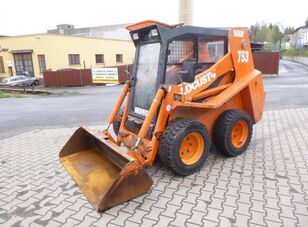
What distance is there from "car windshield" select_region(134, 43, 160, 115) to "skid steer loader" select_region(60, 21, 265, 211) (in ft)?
0.05

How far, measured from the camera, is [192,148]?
165 inches

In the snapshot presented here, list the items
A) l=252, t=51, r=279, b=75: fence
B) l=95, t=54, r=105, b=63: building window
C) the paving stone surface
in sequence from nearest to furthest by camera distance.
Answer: the paving stone surface < l=252, t=51, r=279, b=75: fence < l=95, t=54, r=105, b=63: building window

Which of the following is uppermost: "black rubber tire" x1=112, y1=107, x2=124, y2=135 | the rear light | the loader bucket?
the rear light

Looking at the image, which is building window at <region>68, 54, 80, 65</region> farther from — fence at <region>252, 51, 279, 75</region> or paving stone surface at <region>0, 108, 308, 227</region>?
paving stone surface at <region>0, 108, 308, 227</region>

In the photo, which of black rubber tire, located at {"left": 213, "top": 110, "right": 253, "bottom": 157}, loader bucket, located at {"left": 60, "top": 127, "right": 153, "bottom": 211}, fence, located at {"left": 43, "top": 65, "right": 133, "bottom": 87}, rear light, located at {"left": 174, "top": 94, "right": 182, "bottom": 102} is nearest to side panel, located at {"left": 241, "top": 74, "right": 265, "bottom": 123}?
black rubber tire, located at {"left": 213, "top": 110, "right": 253, "bottom": 157}

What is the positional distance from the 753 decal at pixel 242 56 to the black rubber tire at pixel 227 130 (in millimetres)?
873

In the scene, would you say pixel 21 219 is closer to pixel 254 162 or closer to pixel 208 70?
pixel 208 70

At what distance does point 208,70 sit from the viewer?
4.21 m

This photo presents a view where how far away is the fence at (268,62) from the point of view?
21156 mm

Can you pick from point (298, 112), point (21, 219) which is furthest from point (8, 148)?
point (298, 112)

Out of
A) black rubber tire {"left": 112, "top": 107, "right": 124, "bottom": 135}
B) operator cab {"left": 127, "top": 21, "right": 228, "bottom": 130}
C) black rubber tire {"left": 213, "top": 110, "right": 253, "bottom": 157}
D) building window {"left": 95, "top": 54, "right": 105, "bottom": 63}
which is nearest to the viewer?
operator cab {"left": 127, "top": 21, "right": 228, "bottom": 130}

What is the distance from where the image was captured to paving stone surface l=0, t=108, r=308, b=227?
305cm

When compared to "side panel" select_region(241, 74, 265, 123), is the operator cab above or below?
above

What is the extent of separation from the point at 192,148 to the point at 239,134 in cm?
123
